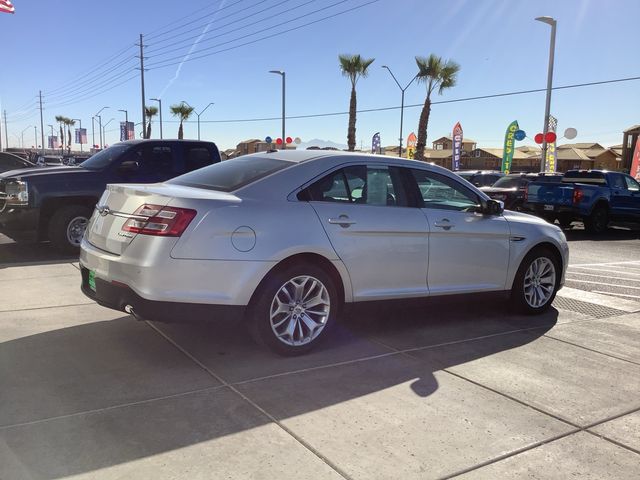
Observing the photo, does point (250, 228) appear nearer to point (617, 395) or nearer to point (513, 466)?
point (513, 466)

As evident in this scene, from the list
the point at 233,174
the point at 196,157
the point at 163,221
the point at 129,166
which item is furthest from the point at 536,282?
the point at 196,157

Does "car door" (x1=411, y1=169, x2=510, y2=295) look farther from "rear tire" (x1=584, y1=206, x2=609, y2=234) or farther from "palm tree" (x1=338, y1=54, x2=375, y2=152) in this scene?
"palm tree" (x1=338, y1=54, x2=375, y2=152)

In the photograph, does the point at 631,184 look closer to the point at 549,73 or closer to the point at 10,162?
the point at 549,73

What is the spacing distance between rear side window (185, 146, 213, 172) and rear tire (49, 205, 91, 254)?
1.91 m

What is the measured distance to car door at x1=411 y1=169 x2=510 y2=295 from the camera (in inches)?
203

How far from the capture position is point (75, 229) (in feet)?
28.8

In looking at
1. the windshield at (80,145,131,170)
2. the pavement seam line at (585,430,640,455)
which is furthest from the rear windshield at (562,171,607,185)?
the pavement seam line at (585,430,640,455)

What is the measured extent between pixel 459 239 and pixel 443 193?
0.48 m

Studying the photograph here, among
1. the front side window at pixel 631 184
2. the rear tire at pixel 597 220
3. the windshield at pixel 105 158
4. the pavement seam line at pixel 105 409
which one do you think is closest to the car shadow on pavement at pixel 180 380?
the pavement seam line at pixel 105 409

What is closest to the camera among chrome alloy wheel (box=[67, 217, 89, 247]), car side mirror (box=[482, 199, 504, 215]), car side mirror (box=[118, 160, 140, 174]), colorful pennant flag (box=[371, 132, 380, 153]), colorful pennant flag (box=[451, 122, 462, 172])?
car side mirror (box=[482, 199, 504, 215])

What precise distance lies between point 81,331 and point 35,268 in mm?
3200

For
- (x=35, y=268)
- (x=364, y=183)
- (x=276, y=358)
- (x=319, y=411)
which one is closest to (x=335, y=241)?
(x=364, y=183)

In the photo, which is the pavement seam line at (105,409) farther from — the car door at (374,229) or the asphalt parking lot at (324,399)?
the car door at (374,229)

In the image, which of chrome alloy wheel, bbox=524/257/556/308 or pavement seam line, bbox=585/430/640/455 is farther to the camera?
chrome alloy wheel, bbox=524/257/556/308
